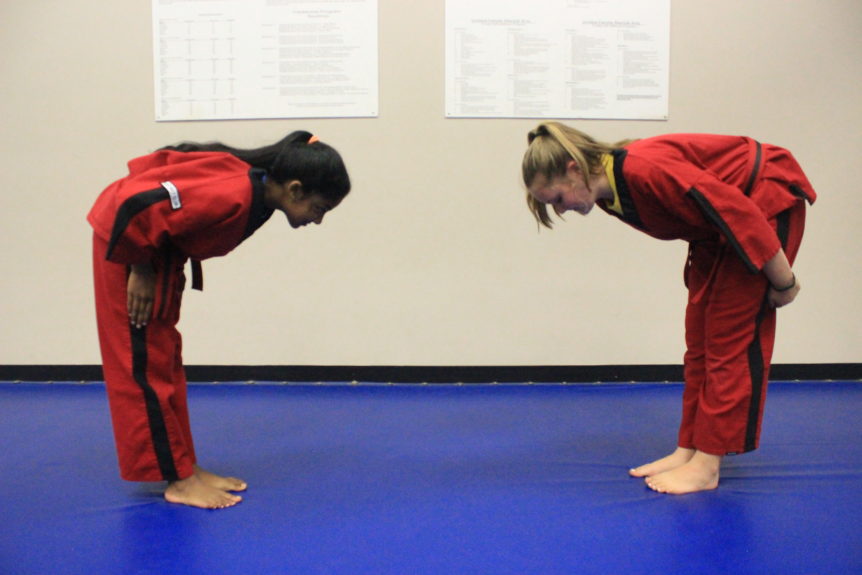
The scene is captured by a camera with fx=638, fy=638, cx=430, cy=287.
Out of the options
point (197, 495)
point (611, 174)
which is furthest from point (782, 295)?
point (197, 495)

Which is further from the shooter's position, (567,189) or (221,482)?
(221,482)

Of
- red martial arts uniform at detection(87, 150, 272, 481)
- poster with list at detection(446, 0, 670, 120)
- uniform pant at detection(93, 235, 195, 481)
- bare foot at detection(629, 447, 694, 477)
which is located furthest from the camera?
poster with list at detection(446, 0, 670, 120)

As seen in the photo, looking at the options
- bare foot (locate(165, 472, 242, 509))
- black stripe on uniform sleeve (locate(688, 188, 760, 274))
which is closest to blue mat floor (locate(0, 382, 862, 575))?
bare foot (locate(165, 472, 242, 509))

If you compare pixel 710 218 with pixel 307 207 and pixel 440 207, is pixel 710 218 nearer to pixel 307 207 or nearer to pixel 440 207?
pixel 307 207

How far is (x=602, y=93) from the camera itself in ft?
9.61

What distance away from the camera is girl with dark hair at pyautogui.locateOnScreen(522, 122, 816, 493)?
164cm

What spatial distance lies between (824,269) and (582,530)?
89.3 inches

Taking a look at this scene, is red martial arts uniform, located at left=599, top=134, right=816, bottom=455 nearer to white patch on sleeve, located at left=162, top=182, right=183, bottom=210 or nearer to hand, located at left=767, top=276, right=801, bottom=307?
hand, located at left=767, top=276, right=801, bottom=307

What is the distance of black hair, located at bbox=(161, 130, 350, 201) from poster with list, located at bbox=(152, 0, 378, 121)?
4.37 ft

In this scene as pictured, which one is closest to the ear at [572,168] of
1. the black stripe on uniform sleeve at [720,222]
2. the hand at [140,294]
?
the black stripe on uniform sleeve at [720,222]

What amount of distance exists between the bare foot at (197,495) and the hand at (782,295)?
1.53m

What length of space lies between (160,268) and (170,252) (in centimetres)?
5

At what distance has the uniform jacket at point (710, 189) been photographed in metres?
1.59

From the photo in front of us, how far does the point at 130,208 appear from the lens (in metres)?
1.46
